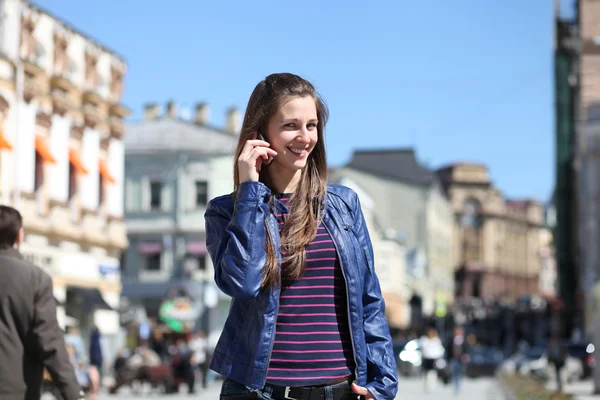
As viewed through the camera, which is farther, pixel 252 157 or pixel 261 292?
pixel 252 157

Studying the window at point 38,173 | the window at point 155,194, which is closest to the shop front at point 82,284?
the window at point 38,173

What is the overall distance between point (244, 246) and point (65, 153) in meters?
36.6

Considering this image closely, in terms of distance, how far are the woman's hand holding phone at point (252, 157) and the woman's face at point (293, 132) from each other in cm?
5

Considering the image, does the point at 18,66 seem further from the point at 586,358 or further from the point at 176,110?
the point at 176,110

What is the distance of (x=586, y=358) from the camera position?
37.9 meters

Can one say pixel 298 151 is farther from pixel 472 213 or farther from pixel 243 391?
pixel 472 213

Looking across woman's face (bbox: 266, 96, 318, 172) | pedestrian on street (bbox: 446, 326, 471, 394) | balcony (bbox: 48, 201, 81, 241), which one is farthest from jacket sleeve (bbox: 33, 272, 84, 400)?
balcony (bbox: 48, 201, 81, 241)

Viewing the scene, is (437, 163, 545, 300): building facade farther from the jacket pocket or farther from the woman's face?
the jacket pocket

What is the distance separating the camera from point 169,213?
2650 inches

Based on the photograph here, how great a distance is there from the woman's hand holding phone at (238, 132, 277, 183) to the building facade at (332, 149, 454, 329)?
328ft

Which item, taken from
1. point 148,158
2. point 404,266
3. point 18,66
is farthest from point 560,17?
point 18,66

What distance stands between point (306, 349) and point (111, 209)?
4161cm

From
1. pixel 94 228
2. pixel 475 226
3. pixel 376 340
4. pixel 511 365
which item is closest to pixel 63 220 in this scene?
pixel 94 228

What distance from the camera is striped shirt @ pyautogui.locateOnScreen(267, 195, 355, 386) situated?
4.25 meters
